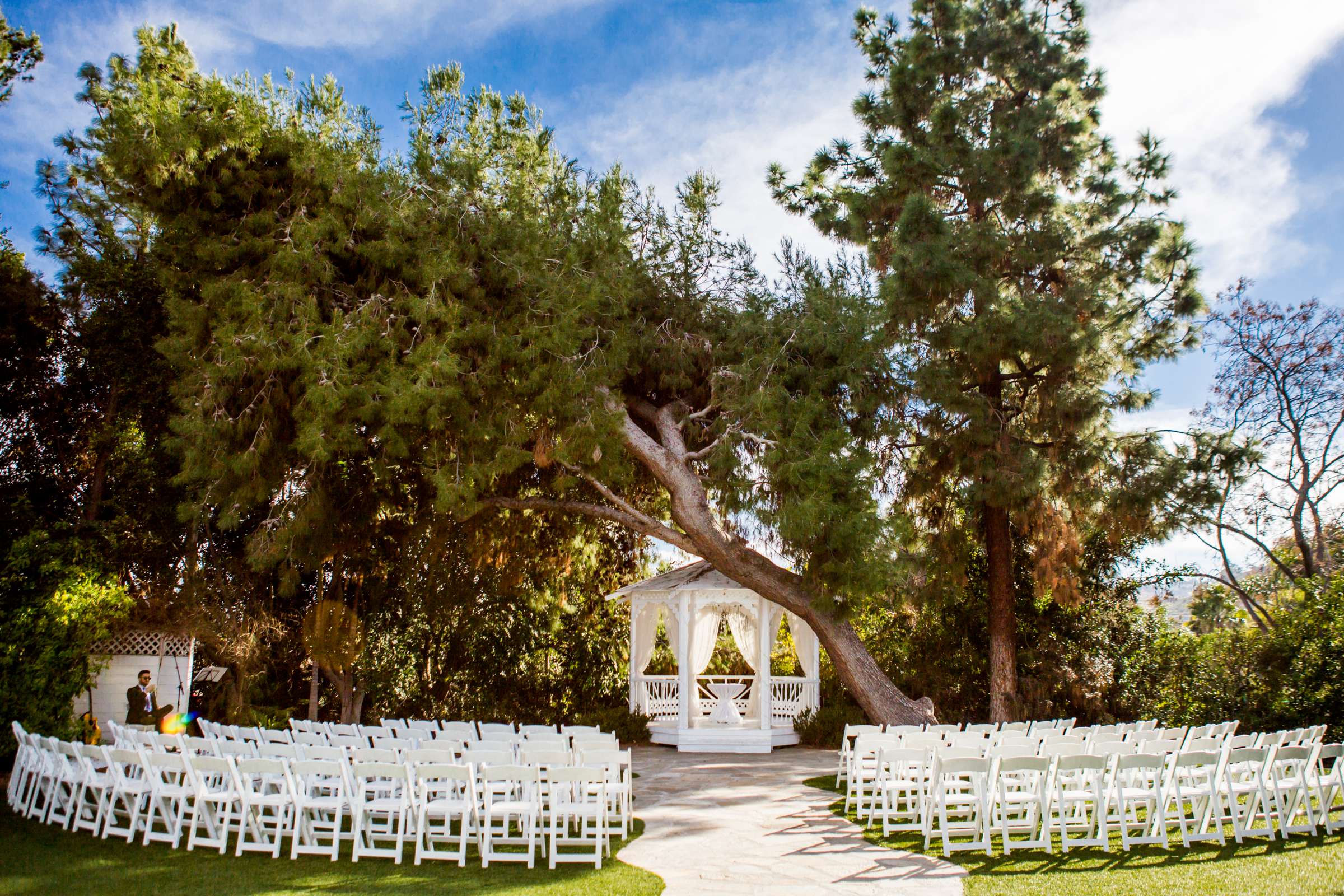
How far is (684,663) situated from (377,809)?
9006 millimetres

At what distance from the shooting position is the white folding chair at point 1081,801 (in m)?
6.38

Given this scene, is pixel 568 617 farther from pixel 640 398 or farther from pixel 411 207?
pixel 411 207

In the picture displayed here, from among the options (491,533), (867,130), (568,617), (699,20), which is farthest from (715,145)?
(568,617)

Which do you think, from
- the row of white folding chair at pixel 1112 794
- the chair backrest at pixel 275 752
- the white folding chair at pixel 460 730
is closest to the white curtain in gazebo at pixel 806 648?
the white folding chair at pixel 460 730

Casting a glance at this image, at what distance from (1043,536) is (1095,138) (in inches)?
236

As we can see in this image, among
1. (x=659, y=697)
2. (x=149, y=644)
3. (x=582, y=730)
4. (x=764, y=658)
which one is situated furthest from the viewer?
(x=659, y=697)

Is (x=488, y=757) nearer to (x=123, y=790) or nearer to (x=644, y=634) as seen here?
(x=123, y=790)

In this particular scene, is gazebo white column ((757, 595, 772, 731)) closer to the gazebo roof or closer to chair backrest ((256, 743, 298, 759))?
the gazebo roof

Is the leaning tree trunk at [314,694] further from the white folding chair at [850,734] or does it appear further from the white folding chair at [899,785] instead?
the white folding chair at [899,785]

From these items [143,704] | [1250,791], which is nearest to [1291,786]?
[1250,791]

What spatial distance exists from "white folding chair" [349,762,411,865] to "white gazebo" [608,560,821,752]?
27.4 feet

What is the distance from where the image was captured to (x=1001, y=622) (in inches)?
517

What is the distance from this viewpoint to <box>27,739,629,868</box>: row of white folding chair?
6273 millimetres

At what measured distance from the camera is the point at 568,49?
12.0 metres
